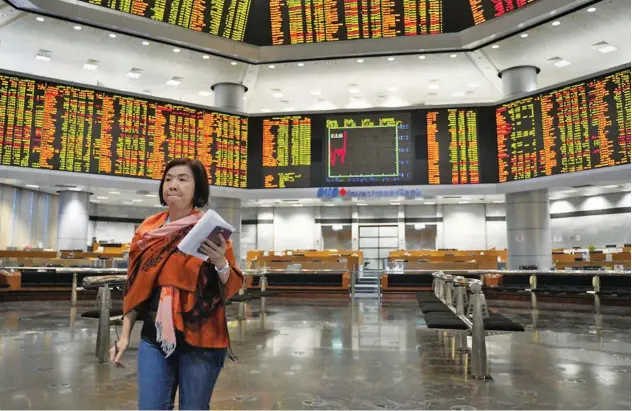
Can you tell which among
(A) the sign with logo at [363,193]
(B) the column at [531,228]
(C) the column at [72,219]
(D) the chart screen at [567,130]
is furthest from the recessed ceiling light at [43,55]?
(B) the column at [531,228]

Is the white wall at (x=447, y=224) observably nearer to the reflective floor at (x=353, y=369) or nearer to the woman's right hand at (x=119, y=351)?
the reflective floor at (x=353, y=369)

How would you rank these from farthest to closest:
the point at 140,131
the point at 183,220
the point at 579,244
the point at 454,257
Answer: the point at 579,244, the point at 454,257, the point at 140,131, the point at 183,220

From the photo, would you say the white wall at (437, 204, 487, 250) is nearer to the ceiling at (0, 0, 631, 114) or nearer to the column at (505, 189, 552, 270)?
the ceiling at (0, 0, 631, 114)

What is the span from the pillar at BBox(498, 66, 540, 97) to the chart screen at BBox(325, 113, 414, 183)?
10.7ft

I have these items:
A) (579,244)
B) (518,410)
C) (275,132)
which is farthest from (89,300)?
(579,244)

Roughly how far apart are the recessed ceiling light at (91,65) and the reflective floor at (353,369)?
29.6ft

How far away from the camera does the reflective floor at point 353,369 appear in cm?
342

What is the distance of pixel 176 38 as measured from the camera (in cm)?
1215

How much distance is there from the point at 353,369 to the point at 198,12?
10643 millimetres

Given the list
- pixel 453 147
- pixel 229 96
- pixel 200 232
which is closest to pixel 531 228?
pixel 453 147

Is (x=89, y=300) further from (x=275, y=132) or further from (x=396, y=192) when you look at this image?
(x=396, y=192)

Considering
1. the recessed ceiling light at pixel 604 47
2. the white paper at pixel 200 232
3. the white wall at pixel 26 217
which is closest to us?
the white paper at pixel 200 232

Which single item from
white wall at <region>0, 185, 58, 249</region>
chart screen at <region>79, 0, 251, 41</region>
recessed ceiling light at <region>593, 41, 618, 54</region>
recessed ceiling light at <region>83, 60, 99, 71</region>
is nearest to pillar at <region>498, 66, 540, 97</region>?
recessed ceiling light at <region>593, 41, 618, 54</region>

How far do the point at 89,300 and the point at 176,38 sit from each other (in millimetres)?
7044
